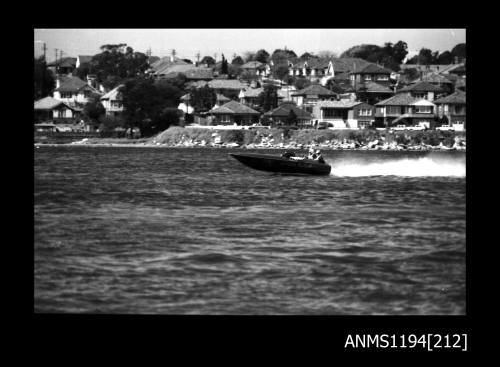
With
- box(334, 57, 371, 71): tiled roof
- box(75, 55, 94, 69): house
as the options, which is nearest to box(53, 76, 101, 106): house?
box(75, 55, 94, 69): house

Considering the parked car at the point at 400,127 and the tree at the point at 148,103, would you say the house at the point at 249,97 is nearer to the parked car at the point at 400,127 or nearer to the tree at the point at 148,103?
the tree at the point at 148,103

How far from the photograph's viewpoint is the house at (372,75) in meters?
57.3

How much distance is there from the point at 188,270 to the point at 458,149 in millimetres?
36647

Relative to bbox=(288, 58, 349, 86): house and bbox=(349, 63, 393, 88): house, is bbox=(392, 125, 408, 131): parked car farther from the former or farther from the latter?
bbox=(288, 58, 349, 86): house

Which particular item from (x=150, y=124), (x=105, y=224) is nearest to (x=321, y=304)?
(x=105, y=224)

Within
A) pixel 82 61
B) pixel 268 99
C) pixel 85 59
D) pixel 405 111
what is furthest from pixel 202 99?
pixel 405 111

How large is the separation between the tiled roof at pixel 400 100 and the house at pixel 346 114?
3.43 ft

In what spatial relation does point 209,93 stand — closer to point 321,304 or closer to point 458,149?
point 458,149

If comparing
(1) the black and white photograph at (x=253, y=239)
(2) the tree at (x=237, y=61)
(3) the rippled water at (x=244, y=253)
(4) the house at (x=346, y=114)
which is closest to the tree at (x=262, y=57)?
(2) the tree at (x=237, y=61)

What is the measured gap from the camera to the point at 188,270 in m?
9.22

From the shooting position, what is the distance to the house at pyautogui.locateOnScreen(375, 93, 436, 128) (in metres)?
49.9

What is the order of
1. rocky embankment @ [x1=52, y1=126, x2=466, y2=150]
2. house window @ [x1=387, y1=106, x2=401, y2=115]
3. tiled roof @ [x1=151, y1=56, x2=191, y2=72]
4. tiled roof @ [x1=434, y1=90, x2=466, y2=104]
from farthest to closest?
1. tiled roof @ [x1=151, y1=56, x2=191, y2=72]
2. house window @ [x1=387, y1=106, x2=401, y2=115]
3. rocky embankment @ [x1=52, y1=126, x2=466, y2=150]
4. tiled roof @ [x1=434, y1=90, x2=466, y2=104]

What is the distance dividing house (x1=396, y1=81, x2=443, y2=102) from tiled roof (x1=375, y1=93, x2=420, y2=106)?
403 mm

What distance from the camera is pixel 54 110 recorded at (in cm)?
4766
